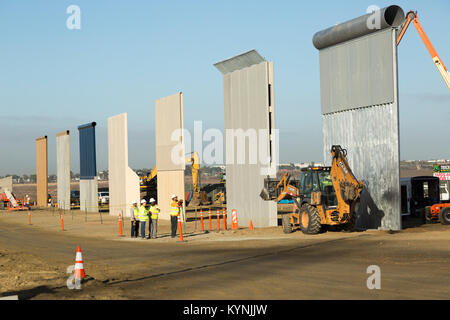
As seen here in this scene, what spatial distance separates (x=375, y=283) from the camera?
11.5 m

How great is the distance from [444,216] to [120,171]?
973 inches

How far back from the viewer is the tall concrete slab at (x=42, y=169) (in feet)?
199

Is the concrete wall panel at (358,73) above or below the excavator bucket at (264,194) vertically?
above

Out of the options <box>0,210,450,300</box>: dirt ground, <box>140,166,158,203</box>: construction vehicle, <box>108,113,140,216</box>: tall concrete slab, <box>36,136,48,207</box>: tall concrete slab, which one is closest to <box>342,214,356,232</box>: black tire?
<box>0,210,450,300</box>: dirt ground

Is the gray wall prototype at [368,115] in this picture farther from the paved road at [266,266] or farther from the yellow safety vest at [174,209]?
the yellow safety vest at [174,209]

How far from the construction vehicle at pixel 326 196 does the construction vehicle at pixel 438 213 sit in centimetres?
505

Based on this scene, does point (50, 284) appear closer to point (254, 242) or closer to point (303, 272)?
point (303, 272)

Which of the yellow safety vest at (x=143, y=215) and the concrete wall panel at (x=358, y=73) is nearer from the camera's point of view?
the concrete wall panel at (x=358, y=73)

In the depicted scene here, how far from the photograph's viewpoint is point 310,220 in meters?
22.7

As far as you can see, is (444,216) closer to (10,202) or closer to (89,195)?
(89,195)

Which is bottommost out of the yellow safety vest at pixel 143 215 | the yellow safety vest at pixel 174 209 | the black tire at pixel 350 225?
the black tire at pixel 350 225

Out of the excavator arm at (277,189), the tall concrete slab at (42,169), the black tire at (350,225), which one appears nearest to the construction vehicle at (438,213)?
the black tire at (350,225)
